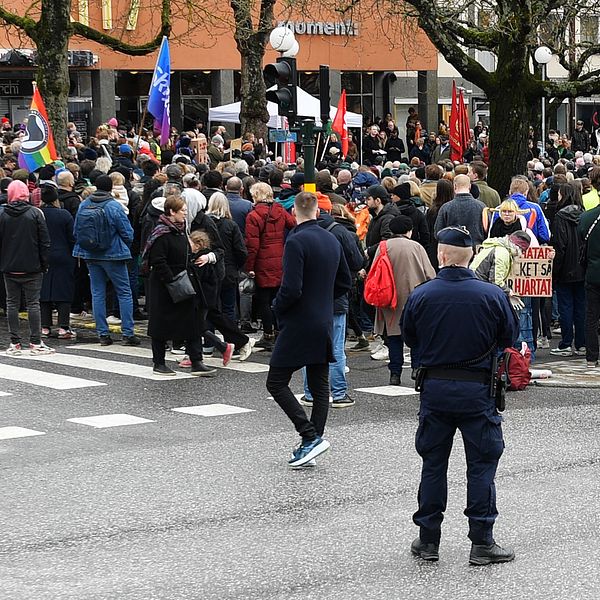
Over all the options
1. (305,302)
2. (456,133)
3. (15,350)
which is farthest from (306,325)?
(456,133)

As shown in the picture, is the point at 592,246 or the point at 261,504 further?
the point at 592,246

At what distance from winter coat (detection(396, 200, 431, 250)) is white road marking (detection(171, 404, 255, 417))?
3.83 meters

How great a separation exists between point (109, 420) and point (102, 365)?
3.12m

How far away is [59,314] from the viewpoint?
16.5 meters

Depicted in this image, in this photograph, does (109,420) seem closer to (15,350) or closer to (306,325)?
(306,325)

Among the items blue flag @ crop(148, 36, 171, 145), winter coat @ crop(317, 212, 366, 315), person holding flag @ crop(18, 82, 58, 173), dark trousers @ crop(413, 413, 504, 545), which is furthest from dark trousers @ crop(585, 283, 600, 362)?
blue flag @ crop(148, 36, 171, 145)

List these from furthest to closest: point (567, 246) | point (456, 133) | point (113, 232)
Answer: point (456, 133), point (113, 232), point (567, 246)

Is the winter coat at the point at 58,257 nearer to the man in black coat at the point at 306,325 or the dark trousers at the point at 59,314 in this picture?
the dark trousers at the point at 59,314

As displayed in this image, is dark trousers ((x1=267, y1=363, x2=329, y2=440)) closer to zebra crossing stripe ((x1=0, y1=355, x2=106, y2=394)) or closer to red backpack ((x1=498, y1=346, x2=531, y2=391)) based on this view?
red backpack ((x1=498, y1=346, x2=531, y2=391))

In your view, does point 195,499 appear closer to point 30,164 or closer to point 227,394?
point 227,394

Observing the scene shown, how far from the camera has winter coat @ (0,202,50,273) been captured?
14.8 metres

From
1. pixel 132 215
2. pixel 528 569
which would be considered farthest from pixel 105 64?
pixel 528 569

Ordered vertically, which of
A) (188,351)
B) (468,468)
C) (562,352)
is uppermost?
(468,468)

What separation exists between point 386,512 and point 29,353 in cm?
800
